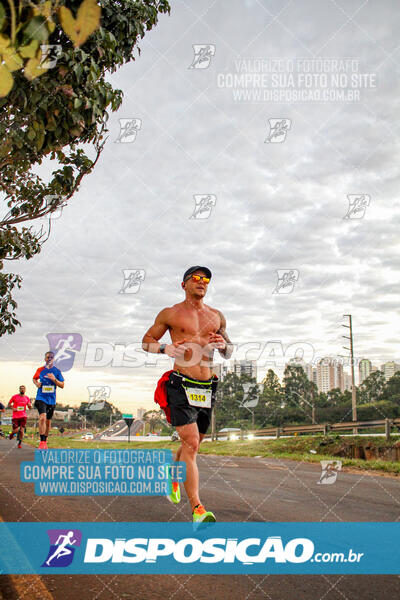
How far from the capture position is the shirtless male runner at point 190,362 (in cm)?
395

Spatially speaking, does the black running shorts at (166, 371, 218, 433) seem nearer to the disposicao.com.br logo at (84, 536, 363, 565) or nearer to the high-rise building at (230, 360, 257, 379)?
the disposicao.com.br logo at (84, 536, 363, 565)

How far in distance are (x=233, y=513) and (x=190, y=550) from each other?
54.7 inches

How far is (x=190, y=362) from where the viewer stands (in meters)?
3.98

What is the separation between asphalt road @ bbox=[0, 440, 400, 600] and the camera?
2.69m

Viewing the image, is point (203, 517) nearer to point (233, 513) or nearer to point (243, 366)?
point (233, 513)

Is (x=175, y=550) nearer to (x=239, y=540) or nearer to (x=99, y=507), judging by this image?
Answer: (x=239, y=540)

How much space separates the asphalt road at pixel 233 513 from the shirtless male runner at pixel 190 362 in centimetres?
92

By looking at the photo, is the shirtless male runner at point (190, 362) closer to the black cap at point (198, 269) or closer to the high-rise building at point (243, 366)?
the black cap at point (198, 269)

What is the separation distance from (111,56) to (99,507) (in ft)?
13.5

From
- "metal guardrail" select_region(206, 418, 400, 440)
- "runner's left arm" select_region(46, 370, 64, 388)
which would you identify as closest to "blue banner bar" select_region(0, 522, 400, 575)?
"runner's left arm" select_region(46, 370, 64, 388)

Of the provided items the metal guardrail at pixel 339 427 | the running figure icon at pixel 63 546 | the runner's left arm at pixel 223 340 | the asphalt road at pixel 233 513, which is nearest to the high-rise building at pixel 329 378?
the metal guardrail at pixel 339 427

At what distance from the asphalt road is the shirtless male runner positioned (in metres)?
0.92

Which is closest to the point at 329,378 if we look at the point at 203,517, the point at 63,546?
the point at 203,517

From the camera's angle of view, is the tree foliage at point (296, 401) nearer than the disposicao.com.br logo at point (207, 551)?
No
